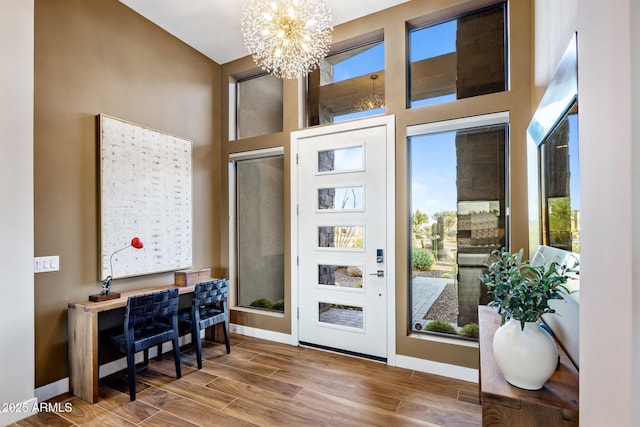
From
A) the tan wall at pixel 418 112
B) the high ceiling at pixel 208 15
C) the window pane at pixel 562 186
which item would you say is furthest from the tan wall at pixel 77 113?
the window pane at pixel 562 186

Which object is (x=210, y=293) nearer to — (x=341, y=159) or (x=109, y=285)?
(x=109, y=285)

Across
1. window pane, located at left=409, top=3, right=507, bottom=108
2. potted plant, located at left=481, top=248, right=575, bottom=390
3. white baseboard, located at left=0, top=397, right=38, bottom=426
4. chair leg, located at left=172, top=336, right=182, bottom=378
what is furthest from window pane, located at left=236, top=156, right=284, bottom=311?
potted plant, located at left=481, top=248, right=575, bottom=390

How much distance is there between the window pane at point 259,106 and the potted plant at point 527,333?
3352 millimetres

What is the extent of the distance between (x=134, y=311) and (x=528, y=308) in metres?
2.77

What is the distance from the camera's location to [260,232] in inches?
166

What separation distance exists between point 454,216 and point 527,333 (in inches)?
72.5

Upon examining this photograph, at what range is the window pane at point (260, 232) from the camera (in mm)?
4047

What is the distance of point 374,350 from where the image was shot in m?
3.29

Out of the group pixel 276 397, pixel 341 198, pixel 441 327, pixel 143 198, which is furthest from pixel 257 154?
pixel 441 327

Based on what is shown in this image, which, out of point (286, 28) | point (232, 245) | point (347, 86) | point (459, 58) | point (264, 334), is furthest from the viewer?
point (232, 245)

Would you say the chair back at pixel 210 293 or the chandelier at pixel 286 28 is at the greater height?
the chandelier at pixel 286 28

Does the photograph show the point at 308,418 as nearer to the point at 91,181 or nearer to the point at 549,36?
the point at 91,181

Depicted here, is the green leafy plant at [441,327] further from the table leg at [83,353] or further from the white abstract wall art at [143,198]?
the table leg at [83,353]

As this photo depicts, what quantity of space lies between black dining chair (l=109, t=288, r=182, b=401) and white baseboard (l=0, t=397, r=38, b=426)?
2.00 ft
